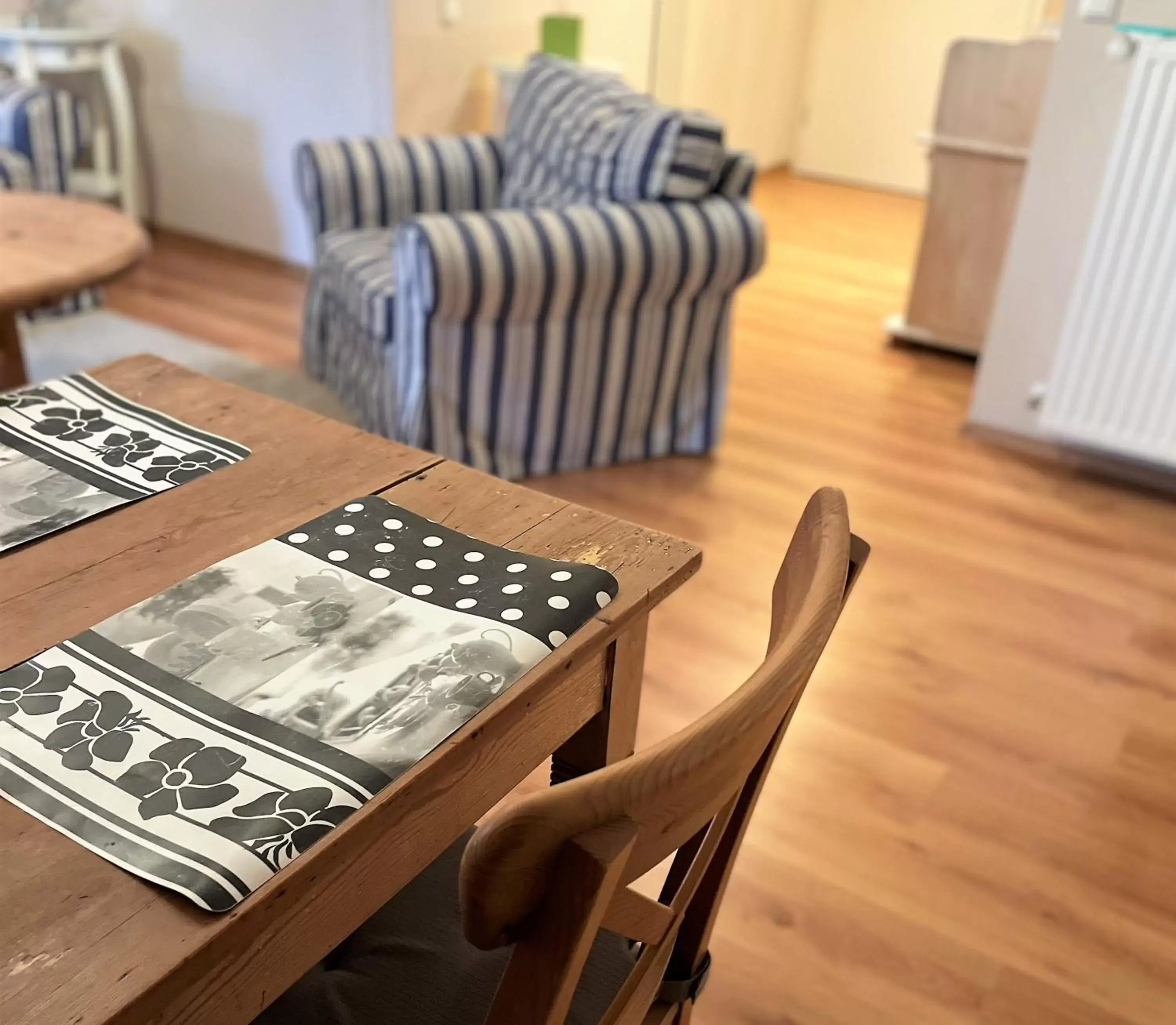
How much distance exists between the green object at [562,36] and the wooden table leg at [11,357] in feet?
6.95

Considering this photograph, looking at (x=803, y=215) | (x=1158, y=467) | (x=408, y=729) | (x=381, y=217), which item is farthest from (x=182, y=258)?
(x=408, y=729)

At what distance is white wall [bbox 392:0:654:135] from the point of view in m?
3.51

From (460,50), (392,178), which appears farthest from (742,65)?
(392,178)

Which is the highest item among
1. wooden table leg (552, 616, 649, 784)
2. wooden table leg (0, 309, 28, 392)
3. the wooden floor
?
wooden table leg (552, 616, 649, 784)

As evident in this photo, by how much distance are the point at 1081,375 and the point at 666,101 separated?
273cm

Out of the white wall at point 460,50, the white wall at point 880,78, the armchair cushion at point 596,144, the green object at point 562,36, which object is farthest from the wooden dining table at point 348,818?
the white wall at point 880,78

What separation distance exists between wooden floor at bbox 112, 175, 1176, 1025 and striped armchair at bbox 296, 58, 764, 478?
0.18 m

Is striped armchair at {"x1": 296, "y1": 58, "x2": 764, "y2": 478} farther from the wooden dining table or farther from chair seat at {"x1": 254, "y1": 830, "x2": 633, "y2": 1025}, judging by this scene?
chair seat at {"x1": 254, "y1": 830, "x2": 633, "y2": 1025}

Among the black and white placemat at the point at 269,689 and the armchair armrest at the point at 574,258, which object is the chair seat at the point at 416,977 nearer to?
the black and white placemat at the point at 269,689

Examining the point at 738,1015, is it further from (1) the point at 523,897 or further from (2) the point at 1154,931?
(1) the point at 523,897

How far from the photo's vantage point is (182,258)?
4086 mm

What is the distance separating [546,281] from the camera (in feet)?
7.48

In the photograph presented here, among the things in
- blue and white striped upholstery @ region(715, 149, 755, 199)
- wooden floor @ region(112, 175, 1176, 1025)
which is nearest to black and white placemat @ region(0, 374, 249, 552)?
wooden floor @ region(112, 175, 1176, 1025)

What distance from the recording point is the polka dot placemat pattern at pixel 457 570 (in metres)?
0.79
